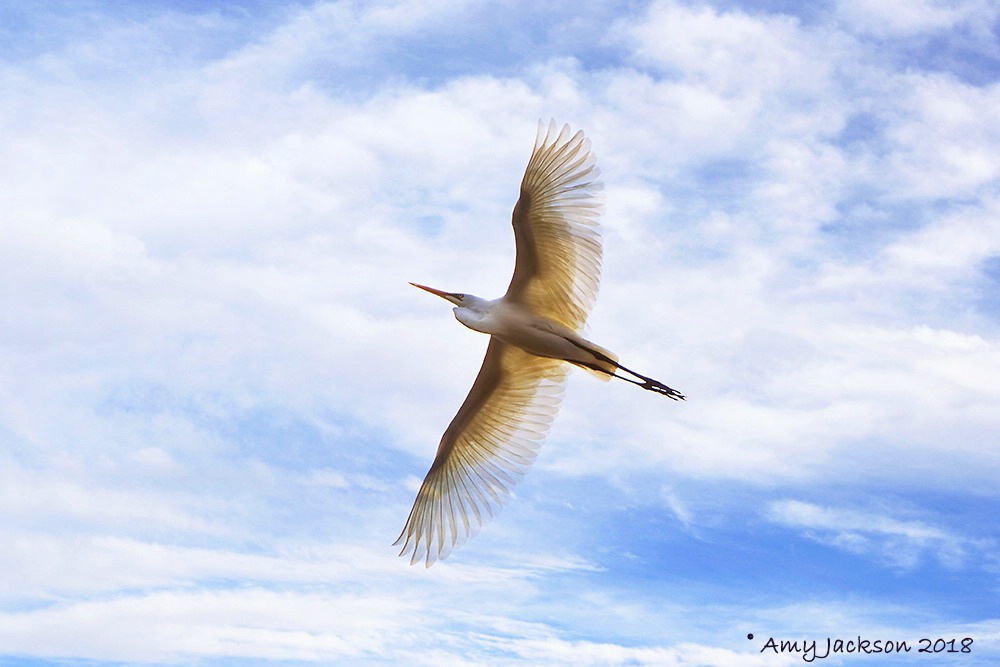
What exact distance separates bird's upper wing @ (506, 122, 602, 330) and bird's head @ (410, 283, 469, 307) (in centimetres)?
48

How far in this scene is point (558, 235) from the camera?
11664 mm

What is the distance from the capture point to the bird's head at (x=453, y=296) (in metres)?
12.3

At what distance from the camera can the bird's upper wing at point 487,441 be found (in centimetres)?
1268

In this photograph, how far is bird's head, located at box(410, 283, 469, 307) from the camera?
12.3 m

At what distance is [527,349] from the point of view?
12.2m

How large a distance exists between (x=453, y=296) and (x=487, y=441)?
1749mm

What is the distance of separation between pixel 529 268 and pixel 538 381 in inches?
60.3

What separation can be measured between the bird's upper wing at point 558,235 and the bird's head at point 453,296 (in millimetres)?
482

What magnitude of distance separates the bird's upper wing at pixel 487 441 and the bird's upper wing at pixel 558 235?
85 cm

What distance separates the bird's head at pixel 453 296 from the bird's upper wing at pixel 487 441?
0.60 meters

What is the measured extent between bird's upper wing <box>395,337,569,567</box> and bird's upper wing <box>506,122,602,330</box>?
846 millimetres

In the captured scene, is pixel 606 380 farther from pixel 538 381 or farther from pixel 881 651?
pixel 881 651

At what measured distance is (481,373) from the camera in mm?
12891

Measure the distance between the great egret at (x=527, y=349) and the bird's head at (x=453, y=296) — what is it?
0.04ft
